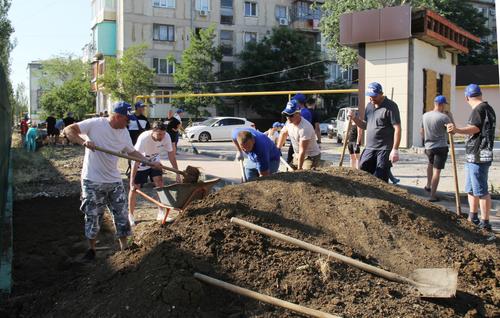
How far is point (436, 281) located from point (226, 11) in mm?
43601

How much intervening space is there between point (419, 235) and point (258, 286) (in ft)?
5.79

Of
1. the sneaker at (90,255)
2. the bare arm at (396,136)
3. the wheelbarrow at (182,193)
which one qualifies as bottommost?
the sneaker at (90,255)

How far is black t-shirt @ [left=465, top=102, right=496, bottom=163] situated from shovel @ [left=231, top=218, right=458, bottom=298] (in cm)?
276

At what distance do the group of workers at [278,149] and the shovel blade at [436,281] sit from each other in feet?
7.32

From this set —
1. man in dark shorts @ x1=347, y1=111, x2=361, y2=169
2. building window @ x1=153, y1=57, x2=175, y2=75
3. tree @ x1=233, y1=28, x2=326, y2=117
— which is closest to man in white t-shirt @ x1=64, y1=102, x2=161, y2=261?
man in dark shorts @ x1=347, y1=111, x2=361, y2=169

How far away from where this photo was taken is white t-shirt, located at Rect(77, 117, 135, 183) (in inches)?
217

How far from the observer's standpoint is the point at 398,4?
31.7 meters

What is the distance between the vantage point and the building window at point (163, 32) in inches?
1689

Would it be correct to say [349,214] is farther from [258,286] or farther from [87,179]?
[87,179]

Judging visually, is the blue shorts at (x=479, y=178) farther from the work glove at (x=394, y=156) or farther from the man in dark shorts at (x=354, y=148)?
the man in dark shorts at (x=354, y=148)

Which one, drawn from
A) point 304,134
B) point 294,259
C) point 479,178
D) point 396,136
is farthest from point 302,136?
point 294,259

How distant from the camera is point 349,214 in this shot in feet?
15.6

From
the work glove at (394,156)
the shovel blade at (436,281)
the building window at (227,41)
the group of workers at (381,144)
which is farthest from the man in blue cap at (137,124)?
the building window at (227,41)

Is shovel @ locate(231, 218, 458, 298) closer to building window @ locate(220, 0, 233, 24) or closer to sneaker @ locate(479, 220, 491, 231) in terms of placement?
sneaker @ locate(479, 220, 491, 231)
